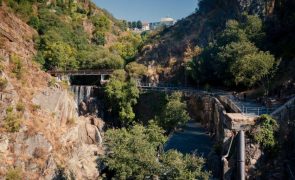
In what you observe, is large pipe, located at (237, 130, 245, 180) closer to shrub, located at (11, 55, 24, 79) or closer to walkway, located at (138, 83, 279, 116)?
walkway, located at (138, 83, 279, 116)

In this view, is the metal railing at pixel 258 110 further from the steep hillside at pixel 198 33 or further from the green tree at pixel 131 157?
the steep hillside at pixel 198 33

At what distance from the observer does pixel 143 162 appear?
107 ft

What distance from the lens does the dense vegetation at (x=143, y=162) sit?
2970 centimetres

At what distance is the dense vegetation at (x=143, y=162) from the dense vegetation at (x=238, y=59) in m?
15.2

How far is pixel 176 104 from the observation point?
1954 inches

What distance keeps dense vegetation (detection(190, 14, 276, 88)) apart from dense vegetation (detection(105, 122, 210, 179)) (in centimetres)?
1522

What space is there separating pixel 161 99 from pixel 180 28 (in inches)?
1033

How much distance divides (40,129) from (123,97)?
52.6ft

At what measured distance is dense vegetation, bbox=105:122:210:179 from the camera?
2970cm

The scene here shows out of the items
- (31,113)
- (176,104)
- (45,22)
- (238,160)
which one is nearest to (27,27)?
(45,22)

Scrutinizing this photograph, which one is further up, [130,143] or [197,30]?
[197,30]

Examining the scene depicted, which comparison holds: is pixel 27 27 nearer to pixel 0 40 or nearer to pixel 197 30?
pixel 0 40

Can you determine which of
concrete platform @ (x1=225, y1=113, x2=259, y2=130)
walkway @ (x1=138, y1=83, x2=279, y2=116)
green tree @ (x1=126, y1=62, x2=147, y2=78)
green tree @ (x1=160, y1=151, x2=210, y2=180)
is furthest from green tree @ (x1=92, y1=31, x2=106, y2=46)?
green tree @ (x1=160, y1=151, x2=210, y2=180)

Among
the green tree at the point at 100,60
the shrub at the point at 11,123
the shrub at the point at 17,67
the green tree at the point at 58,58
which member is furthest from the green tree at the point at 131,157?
the green tree at the point at 58,58
